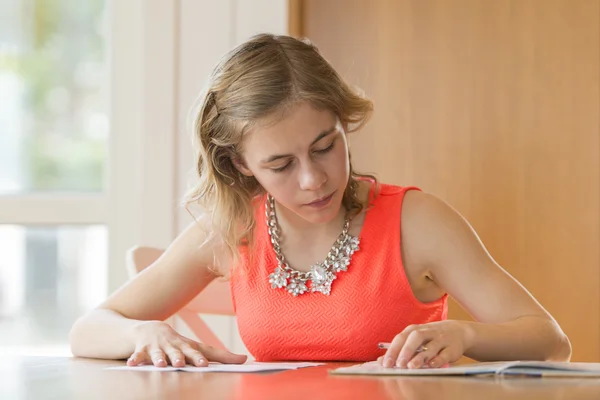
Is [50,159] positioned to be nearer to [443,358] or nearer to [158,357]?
[158,357]

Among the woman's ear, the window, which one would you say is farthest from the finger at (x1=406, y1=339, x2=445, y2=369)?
the window

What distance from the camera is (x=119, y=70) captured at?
2.75 meters

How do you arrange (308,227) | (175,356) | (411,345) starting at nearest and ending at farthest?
(411,345)
(175,356)
(308,227)

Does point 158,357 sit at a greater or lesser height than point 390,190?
lesser

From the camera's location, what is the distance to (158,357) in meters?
1.40

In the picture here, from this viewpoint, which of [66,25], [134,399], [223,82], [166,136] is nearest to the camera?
[134,399]

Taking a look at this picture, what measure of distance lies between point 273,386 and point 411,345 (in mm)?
239

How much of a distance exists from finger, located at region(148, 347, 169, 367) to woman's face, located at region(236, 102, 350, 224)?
1.18 ft

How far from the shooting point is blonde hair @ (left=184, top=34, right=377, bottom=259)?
1.56 metres

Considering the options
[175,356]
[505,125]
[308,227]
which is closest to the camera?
[175,356]

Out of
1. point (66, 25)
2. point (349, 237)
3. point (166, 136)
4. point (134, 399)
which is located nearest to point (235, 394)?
point (134, 399)

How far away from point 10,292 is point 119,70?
821 millimetres

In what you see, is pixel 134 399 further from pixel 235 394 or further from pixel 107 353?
pixel 107 353

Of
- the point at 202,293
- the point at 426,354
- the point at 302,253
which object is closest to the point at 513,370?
the point at 426,354
